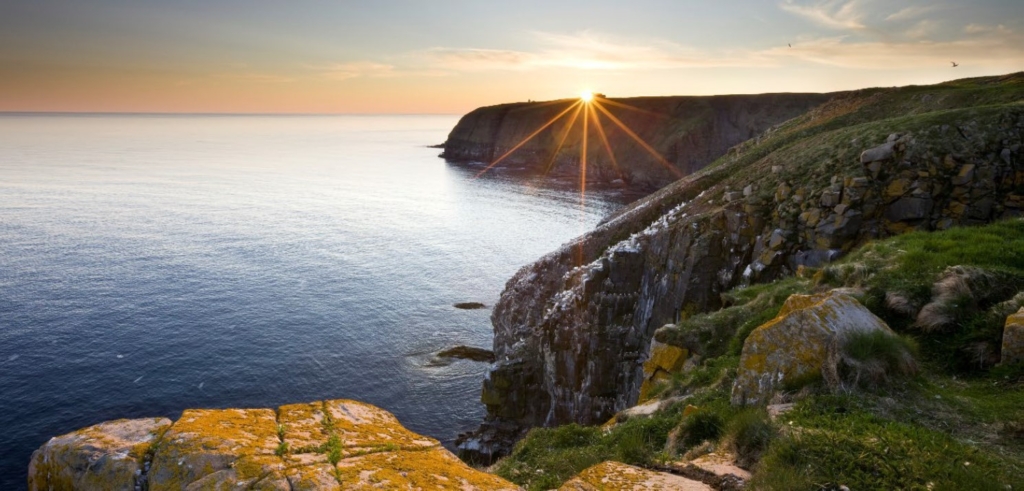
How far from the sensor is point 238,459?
19.1 ft

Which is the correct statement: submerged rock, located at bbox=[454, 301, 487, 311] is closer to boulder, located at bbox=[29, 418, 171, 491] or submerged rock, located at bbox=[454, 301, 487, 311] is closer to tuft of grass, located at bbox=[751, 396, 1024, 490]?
tuft of grass, located at bbox=[751, 396, 1024, 490]

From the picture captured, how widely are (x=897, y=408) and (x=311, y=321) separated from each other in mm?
52170

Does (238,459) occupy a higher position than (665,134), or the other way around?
(665,134)

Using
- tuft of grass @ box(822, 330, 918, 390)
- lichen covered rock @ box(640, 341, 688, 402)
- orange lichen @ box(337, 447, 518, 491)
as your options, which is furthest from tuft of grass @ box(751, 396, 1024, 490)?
lichen covered rock @ box(640, 341, 688, 402)

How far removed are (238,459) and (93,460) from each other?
1589 millimetres

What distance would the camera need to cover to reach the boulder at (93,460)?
5824 millimetres

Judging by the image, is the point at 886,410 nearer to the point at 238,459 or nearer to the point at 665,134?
the point at 238,459

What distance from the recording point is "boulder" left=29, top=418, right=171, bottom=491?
5.82 meters

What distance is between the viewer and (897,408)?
849 centimetres

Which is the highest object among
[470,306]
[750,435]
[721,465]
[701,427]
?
[750,435]

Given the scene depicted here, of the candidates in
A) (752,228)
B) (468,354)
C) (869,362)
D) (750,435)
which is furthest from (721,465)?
(468,354)

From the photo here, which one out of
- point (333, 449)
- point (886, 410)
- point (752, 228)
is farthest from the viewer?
point (752, 228)

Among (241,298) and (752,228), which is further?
(241,298)

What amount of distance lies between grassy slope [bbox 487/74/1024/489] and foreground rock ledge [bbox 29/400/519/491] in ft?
11.6
